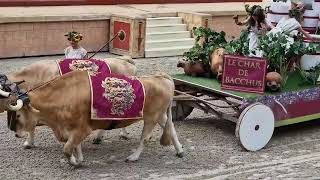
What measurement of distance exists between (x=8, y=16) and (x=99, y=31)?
7.33 feet

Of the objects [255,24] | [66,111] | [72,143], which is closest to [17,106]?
[66,111]

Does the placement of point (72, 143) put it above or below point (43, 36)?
below

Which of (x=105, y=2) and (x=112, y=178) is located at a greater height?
(x=105, y=2)

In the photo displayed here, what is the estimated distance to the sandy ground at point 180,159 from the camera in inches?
278

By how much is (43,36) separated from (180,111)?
5.41 meters

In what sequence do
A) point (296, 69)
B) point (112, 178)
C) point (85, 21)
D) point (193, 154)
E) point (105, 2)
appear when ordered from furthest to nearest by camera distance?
point (105, 2), point (85, 21), point (296, 69), point (193, 154), point (112, 178)

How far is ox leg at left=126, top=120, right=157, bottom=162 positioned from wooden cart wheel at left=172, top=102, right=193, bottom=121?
1.86 meters

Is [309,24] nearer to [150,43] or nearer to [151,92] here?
[151,92]

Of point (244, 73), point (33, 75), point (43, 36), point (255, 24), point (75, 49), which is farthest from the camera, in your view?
point (43, 36)

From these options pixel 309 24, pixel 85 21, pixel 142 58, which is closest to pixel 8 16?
pixel 85 21

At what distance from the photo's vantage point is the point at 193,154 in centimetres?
783

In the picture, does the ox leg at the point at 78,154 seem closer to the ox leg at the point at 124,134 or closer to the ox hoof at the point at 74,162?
the ox hoof at the point at 74,162

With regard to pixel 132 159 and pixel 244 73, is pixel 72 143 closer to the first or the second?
pixel 132 159

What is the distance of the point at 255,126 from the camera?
7.97 m
